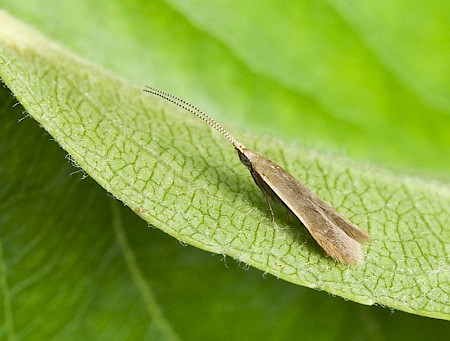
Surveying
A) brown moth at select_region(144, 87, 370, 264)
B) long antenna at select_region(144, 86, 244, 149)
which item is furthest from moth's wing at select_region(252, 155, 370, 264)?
long antenna at select_region(144, 86, 244, 149)

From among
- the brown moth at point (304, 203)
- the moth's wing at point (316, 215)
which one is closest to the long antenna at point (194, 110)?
the brown moth at point (304, 203)

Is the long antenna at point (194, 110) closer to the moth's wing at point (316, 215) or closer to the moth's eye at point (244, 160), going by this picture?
Result: the moth's eye at point (244, 160)

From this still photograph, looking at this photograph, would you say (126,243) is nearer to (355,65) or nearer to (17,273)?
(17,273)

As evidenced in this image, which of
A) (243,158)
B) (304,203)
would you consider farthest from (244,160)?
(304,203)

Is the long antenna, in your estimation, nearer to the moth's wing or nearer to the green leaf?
the green leaf

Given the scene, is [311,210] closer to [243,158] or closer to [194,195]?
[243,158]

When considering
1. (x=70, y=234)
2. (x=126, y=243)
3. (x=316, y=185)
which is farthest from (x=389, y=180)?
(x=70, y=234)
